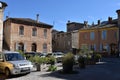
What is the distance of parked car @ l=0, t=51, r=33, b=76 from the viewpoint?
15328 millimetres

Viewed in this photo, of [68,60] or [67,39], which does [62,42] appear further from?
[68,60]

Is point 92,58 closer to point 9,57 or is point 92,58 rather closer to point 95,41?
point 9,57

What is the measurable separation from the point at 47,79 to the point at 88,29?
3788cm

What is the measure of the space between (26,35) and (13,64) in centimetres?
2786

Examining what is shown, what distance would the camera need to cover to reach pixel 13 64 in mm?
15445

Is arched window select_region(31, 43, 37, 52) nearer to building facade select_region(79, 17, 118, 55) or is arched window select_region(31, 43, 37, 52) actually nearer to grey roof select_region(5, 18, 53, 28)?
grey roof select_region(5, 18, 53, 28)

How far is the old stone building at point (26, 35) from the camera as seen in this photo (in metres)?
40.6

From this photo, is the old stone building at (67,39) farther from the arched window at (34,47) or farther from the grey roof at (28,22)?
the arched window at (34,47)

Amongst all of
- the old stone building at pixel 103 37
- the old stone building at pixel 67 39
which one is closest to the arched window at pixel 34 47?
the old stone building at pixel 103 37

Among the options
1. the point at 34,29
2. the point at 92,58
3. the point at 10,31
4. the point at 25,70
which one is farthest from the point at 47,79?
the point at 34,29

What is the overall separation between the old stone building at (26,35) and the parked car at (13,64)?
24.1m

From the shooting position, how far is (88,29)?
51094 millimetres

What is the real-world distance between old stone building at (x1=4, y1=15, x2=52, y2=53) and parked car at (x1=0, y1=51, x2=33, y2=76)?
24.1 m

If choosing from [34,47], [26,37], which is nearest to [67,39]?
[34,47]
